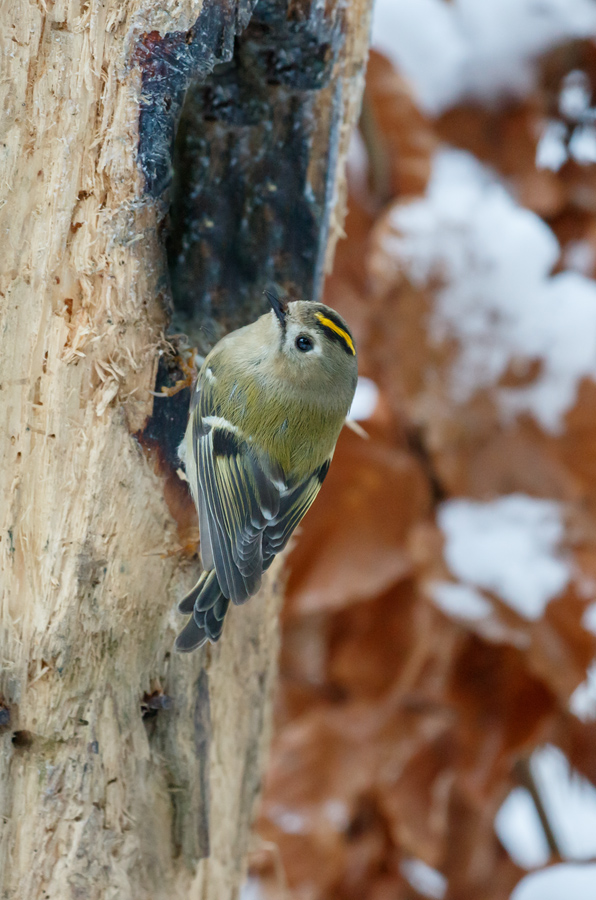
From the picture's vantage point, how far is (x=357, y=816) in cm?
152

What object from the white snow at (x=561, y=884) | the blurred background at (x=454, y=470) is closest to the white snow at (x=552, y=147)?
the blurred background at (x=454, y=470)

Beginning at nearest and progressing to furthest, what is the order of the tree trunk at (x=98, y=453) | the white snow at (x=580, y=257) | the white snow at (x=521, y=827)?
the tree trunk at (x=98, y=453), the white snow at (x=580, y=257), the white snow at (x=521, y=827)

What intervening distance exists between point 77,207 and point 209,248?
29 cm

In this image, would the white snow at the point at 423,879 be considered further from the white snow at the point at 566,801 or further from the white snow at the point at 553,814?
the white snow at the point at 566,801

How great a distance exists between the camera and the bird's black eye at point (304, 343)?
1.12 meters

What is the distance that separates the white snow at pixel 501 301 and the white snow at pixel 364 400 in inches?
5.4

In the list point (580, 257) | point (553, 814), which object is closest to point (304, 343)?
point (580, 257)

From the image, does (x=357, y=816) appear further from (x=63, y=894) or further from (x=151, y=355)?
(x=151, y=355)

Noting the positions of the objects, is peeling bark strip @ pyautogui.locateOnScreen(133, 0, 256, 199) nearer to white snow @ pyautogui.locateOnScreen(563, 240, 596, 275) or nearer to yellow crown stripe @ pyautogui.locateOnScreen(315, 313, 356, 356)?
yellow crown stripe @ pyautogui.locateOnScreen(315, 313, 356, 356)

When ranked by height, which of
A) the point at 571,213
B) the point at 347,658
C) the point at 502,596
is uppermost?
the point at 571,213

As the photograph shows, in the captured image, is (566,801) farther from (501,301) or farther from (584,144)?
(584,144)

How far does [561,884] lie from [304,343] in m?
1.04

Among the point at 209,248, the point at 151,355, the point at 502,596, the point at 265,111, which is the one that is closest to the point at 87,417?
the point at 151,355

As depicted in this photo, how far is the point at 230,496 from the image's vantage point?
1049 mm
